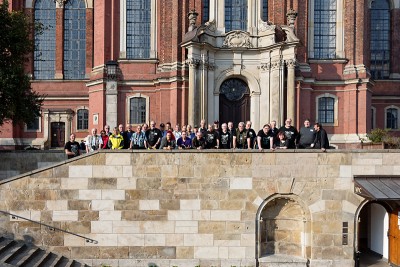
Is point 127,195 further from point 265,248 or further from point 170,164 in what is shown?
point 265,248

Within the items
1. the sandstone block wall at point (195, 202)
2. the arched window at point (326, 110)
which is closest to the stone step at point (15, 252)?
the sandstone block wall at point (195, 202)

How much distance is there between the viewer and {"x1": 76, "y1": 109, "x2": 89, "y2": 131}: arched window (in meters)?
29.9

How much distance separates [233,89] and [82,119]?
41.0 ft

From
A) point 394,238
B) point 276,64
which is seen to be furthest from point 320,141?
point 276,64

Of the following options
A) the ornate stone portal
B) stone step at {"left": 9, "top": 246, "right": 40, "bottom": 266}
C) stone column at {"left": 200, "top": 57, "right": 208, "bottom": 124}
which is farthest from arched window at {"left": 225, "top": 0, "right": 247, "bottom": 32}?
stone step at {"left": 9, "top": 246, "right": 40, "bottom": 266}

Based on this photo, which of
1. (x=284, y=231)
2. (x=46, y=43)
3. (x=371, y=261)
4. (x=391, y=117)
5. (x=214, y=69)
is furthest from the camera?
(x=391, y=117)

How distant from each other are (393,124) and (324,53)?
31.9ft

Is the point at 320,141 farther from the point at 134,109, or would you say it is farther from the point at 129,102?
the point at 129,102

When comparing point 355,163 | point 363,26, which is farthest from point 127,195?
point 363,26

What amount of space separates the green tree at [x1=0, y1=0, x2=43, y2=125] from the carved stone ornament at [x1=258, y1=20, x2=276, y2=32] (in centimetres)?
1383

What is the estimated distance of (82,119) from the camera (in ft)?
98.4

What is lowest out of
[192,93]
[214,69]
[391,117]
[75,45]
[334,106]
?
[391,117]

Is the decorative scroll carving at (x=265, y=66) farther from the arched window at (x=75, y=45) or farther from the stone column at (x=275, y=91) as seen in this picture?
the arched window at (x=75, y=45)

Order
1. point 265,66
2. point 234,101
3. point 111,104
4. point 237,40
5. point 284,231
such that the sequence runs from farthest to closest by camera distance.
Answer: point 111,104 → point 234,101 → point 237,40 → point 265,66 → point 284,231
